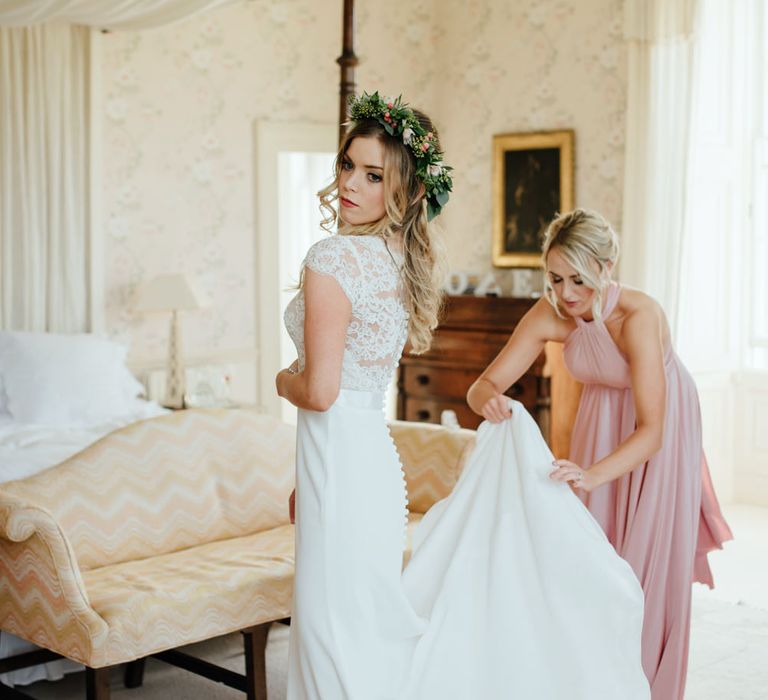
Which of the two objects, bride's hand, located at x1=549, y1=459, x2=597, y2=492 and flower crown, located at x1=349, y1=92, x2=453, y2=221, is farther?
bride's hand, located at x1=549, y1=459, x2=597, y2=492

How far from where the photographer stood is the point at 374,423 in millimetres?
2486

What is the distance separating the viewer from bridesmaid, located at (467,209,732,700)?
294 centimetres

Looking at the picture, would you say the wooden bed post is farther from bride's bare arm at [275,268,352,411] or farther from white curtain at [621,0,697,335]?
bride's bare arm at [275,268,352,411]

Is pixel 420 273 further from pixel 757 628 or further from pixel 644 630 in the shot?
pixel 757 628

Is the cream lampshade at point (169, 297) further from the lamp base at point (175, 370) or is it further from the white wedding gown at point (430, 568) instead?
the white wedding gown at point (430, 568)

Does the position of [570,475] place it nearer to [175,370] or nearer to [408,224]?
[408,224]

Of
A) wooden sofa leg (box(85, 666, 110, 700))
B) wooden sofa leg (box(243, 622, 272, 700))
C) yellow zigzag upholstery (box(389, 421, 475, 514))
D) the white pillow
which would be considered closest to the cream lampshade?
the white pillow

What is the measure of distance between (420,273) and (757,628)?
2862mm

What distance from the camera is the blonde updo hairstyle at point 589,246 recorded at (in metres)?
2.93

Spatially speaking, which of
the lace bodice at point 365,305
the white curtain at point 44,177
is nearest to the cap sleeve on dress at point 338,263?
the lace bodice at point 365,305

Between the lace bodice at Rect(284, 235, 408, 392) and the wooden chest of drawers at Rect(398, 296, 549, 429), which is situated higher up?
the lace bodice at Rect(284, 235, 408, 392)

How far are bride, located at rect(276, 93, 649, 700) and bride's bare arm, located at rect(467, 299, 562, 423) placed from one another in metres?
0.29

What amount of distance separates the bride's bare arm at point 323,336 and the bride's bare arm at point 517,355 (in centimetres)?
79

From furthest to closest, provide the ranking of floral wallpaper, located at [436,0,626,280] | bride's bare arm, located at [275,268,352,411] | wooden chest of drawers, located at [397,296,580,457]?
floral wallpaper, located at [436,0,626,280], wooden chest of drawers, located at [397,296,580,457], bride's bare arm, located at [275,268,352,411]
